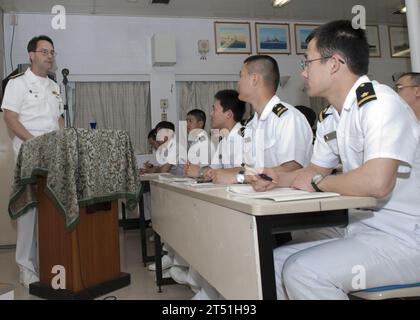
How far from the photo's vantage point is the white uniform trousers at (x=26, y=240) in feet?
8.70

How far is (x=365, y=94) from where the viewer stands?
4.16 feet

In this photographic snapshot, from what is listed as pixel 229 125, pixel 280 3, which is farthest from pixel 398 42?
pixel 229 125

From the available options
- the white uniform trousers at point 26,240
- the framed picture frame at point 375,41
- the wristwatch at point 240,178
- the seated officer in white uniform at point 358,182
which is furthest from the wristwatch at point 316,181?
the framed picture frame at point 375,41

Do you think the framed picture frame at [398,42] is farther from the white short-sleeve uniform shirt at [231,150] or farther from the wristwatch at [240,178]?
the wristwatch at [240,178]

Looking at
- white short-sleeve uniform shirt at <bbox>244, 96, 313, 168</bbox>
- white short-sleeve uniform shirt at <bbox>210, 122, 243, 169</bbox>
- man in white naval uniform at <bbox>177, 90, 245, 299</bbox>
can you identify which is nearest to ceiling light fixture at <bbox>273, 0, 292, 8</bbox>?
man in white naval uniform at <bbox>177, 90, 245, 299</bbox>

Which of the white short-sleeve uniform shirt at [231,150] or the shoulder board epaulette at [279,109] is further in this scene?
the white short-sleeve uniform shirt at [231,150]

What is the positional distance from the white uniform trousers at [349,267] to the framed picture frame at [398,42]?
6.07 m

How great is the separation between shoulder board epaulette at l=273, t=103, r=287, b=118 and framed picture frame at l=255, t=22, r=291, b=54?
393 cm

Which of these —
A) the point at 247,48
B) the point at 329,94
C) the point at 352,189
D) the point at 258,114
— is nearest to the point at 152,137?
the point at 247,48

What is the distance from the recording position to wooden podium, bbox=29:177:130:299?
2244 millimetres

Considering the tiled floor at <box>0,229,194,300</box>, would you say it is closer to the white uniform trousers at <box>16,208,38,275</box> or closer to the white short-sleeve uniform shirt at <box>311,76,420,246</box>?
the white uniform trousers at <box>16,208,38,275</box>

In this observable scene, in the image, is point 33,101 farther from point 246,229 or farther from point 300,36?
point 300,36

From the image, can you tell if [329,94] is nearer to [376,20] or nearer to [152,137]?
[152,137]

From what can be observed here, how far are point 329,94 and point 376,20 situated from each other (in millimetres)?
5561
